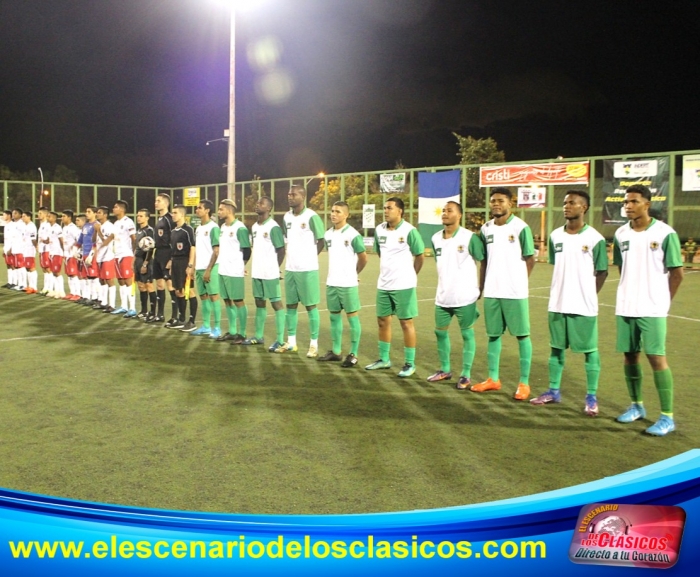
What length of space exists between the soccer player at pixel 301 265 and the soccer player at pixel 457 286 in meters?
2.14

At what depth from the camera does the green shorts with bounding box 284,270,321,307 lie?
9336 mm

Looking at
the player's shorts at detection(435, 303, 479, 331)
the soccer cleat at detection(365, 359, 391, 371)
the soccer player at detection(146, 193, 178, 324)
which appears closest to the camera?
the player's shorts at detection(435, 303, 479, 331)

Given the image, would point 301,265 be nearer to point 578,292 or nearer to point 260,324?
point 260,324

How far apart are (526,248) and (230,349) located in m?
4.45

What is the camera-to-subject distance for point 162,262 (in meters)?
11.8

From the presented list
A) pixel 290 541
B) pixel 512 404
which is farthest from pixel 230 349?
pixel 290 541

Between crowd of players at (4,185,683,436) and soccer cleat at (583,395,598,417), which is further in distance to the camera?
soccer cleat at (583,395,598,417)

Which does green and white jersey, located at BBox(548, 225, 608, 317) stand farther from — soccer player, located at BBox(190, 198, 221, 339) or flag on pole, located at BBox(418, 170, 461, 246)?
flag on pole, located at BBox(418, 170, 461, 246)

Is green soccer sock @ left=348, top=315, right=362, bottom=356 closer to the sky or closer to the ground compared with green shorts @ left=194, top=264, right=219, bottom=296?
closer to the ground

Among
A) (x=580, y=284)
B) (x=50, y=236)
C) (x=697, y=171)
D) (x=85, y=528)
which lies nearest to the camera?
(x=85, y=528)

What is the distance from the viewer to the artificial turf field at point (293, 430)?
4496mm

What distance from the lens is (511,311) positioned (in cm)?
710

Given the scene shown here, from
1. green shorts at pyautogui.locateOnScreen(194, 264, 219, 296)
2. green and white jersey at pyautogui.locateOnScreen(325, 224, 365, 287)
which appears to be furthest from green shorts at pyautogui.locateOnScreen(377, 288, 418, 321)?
green shorts at pyautogui.locateOnScreen(194, 264, 219, 296)

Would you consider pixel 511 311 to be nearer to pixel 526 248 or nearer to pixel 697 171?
pixel 526 248
